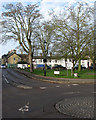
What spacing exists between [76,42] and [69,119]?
2312cm

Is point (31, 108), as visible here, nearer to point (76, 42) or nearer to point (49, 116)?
point (49, 116)

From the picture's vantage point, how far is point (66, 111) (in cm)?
752

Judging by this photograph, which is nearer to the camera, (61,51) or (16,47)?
(61,51)

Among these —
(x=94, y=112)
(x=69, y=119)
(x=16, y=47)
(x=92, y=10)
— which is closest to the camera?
(x=69, y=119)

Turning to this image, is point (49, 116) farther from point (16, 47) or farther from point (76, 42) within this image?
point (16, 47)

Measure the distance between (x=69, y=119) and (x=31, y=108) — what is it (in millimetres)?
2336

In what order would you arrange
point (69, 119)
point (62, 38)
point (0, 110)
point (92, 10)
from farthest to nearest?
point (62, 38) → point (92, 10) → point (0, 110) → point (69, 119)

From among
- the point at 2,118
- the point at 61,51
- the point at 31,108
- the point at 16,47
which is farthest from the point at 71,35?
the point at 2,118

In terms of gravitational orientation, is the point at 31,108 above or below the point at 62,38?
below

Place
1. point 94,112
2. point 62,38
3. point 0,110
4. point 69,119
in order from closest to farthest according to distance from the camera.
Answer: point 69,119 → point 94,112 → point 0,110 → point 62,38

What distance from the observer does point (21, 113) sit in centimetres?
721

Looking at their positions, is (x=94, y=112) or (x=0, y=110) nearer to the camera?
(x=94, y=112)

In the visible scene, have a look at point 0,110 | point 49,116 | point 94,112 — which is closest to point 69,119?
point 49,116

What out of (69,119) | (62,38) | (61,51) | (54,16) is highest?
(54,16)
